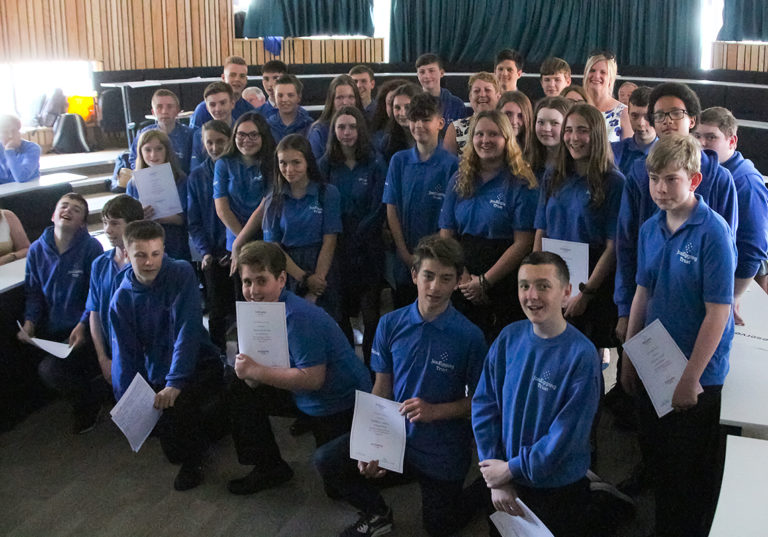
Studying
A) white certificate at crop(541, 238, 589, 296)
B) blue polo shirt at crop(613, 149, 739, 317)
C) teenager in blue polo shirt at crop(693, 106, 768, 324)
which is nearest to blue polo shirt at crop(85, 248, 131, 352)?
white certificate at crop(541, 238, 589, 296)

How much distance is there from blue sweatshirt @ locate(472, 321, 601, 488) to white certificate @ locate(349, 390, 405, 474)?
0.32 m

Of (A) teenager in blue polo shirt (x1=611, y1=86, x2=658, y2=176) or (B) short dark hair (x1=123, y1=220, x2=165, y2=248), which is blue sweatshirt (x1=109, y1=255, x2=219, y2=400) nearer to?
(B) short dark hair (x1=123, y1=220, x2=165, y2=248)

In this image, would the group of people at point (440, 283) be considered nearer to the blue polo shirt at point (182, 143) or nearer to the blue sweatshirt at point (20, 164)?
the blue polo shirt at point (182, 143)

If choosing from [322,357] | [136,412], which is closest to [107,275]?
[136,412]

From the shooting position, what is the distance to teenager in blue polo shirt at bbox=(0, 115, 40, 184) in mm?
5621

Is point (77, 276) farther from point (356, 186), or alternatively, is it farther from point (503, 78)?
point (503, 78)

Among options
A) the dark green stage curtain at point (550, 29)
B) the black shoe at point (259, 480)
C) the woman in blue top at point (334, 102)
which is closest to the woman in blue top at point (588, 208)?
the black shoe at point (259, 480)

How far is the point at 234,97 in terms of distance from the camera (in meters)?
5.46

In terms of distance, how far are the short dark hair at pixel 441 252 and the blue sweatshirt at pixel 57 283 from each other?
6.58 feet

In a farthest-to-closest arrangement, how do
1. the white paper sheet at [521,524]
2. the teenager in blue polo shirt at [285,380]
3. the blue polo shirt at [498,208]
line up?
the blue polo shirt at [498,208], the teenager in blue polo shirt at [285,380], the white paper sheet at [521,524]

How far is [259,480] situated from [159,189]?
1.86 m

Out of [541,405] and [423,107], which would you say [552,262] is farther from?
[423,107]

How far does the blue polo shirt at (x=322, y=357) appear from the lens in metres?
3.09

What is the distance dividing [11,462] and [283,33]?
7.14 m
